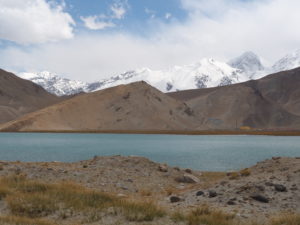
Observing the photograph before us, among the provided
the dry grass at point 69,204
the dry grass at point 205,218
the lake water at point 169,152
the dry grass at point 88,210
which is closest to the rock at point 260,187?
the dry grass at point 88,210

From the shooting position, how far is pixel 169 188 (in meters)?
23.9

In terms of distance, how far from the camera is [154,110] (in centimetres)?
19888


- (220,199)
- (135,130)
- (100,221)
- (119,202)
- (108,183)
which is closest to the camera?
(100,221)

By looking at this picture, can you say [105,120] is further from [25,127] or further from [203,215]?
[203,215]

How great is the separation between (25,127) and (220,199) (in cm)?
18054

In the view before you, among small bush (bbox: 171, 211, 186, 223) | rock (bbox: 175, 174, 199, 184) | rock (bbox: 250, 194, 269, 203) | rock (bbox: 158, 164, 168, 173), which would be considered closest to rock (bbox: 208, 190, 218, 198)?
rock (bbox: 250, 194, 269, 203)

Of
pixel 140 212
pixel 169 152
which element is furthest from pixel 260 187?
pixel 169 152

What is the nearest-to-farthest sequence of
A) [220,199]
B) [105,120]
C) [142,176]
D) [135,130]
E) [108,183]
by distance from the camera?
[220,199]
[108,183]
[142,176]
[135,130]
[105,120]

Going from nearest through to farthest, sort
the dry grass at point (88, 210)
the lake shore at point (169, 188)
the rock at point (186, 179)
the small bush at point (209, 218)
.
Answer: the small bush at point (209, 218) → the dry grass at point (88, 210) → the lake shore at point (169, 188) → the rock at point (186, 179)

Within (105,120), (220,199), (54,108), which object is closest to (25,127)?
(54,108)

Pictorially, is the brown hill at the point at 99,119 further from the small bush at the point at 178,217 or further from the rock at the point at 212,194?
the small bush at the point at 178,217

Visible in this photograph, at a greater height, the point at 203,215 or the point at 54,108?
the point at 54,108

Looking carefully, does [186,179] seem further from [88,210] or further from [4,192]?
[88,210]

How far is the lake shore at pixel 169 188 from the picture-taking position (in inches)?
512
